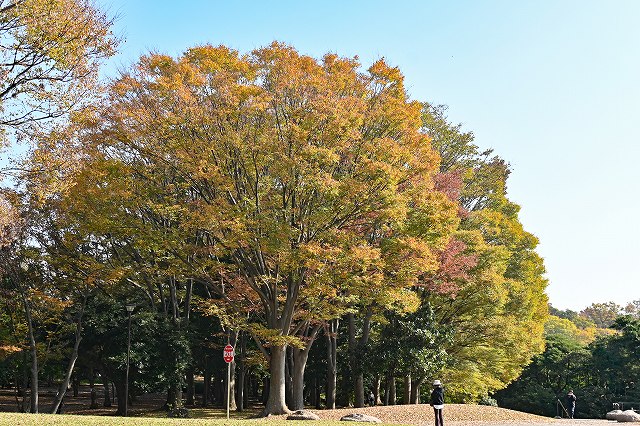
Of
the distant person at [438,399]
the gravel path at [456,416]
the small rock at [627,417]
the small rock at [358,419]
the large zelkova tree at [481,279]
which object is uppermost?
→ the large zelkova tree at [481,279]

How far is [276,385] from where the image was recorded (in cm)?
2291

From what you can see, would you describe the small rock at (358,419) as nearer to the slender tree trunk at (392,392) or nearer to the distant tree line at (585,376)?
the slender tree trunk at (392,392)

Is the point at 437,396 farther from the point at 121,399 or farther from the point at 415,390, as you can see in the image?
the point at 121,399

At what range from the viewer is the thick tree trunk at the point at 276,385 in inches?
887

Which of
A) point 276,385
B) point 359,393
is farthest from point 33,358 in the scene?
point 359,393

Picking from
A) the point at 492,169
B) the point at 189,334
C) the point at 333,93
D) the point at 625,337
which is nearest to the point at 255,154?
the point at 333,93

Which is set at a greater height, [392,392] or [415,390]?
[415,390]

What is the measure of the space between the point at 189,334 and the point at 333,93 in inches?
626

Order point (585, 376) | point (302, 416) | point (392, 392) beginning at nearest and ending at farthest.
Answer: point (302, 416), point (392, 392), point (585, 376)

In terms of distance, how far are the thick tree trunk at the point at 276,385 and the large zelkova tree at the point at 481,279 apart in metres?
7.85

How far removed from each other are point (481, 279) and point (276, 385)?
37.2ft

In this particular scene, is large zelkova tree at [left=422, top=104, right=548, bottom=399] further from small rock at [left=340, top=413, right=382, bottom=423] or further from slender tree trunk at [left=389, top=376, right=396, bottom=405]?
small rock at [left=340, top=413, right=382, bottom=423]

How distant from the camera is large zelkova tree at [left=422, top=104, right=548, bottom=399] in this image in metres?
28.5

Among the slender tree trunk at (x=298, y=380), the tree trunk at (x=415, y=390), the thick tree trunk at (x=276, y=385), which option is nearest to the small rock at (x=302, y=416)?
the thick tree trunk at (x=276, y=385)
